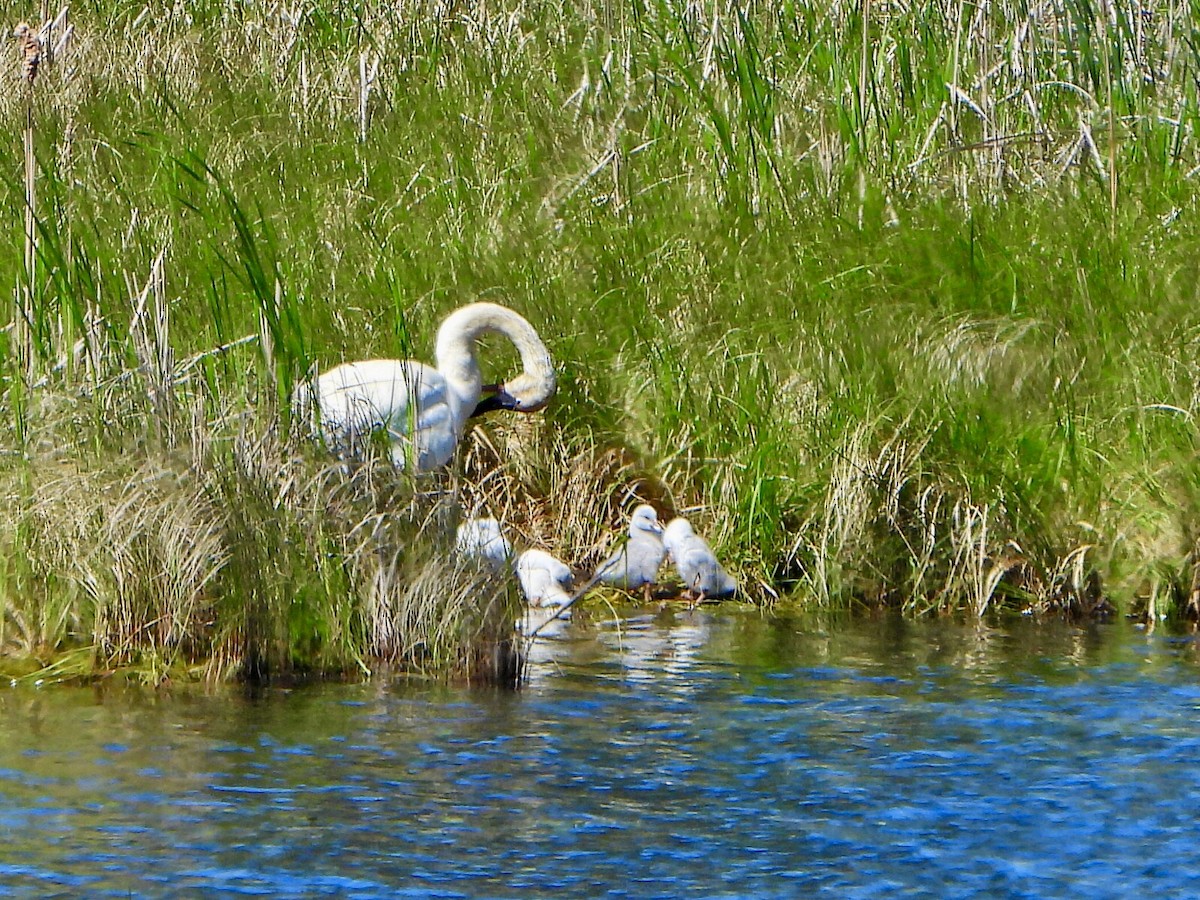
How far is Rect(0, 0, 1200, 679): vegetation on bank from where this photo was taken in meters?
5.75

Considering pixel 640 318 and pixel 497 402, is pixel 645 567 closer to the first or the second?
pixel 497 402

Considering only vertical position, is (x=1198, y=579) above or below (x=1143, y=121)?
below

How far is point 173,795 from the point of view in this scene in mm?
4617

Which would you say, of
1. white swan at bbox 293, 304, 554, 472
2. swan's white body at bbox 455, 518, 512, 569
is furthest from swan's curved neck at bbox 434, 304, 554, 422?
swan's white body at bbox 455, 518, 512, 569

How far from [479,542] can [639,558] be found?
1.44 metres

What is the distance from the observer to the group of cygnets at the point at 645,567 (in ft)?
22.9

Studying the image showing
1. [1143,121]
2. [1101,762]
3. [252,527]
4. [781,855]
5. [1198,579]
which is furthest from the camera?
[1143,121]

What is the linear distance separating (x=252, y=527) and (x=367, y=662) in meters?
0.53

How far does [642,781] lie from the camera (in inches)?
190

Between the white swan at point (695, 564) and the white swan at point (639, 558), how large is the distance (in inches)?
2.3

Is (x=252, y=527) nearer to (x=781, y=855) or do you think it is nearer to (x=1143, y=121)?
(x=781, y=855)

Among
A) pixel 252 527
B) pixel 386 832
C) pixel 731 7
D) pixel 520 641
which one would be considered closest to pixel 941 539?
pixel 520 641

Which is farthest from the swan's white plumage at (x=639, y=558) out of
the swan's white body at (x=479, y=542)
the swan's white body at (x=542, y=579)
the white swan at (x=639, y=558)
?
the swan's white body at (x=479, y=542)

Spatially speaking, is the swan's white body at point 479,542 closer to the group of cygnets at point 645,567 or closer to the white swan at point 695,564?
the group of cygnets at point 645,567
